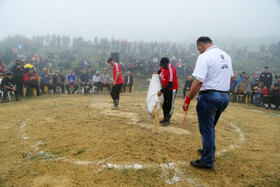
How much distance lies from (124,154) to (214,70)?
7.50 feet

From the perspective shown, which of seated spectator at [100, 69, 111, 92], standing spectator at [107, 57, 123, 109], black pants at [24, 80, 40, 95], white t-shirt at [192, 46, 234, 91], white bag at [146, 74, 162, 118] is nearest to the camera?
white t-shirt at [192, 46, 234, 91]

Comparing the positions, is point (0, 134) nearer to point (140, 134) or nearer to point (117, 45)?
point (140, 134)

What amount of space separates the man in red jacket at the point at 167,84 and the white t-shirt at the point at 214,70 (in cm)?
219

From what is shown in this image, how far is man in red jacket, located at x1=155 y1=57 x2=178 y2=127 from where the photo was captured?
5.48 metres

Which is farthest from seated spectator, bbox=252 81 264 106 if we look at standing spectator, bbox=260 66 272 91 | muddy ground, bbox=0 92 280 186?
muddy ground, bbox=0 92 280 186

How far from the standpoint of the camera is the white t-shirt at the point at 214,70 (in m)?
3.16

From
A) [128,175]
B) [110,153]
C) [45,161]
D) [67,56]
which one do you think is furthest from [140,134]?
[67,56]

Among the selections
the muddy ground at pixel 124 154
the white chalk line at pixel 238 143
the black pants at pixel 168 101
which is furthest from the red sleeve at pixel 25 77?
the white chalk line at pixel 238 143

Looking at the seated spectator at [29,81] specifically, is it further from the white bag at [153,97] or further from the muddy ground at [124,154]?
the white bag at [153,97]

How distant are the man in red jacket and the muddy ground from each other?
57cm

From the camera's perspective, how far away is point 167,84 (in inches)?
217

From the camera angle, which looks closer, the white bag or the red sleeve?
the white bag

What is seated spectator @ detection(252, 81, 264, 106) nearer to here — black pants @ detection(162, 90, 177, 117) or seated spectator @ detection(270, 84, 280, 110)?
seated spectator @ detection(270, 84, 280, 110)

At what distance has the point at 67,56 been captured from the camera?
28344 millimetres
